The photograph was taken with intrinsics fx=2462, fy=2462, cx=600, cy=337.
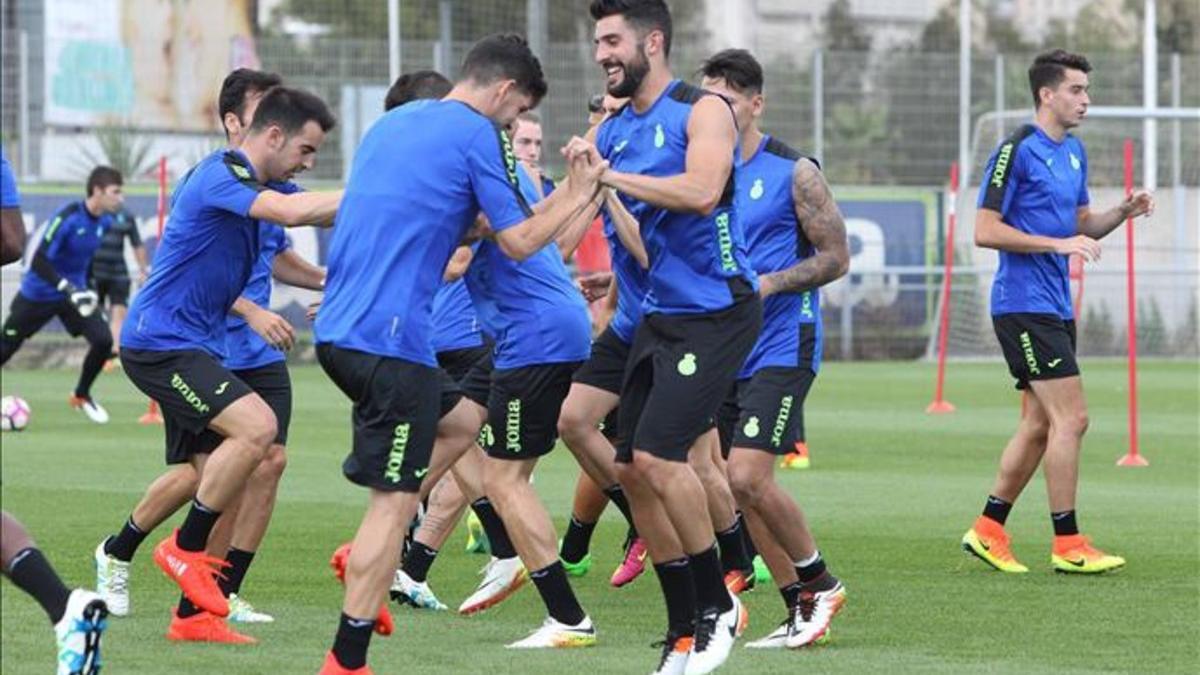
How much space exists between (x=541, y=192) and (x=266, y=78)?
1.39 meters

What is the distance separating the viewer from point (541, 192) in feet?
35.8

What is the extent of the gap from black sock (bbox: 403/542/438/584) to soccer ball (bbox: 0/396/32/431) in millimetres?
10802

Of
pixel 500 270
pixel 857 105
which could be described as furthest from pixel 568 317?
pixel 857 105

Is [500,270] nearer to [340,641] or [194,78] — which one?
[340,641]

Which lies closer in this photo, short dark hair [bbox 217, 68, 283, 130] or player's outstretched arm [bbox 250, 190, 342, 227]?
player's outstretched arm [bbox 250, 190, 342, 227]

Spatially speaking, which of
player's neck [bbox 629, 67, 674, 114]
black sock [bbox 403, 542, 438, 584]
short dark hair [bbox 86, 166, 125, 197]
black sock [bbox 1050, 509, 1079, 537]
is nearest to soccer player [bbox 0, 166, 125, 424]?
short dark hair [bbox 86, 166, 125, 197]

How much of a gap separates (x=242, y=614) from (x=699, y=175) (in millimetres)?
2841

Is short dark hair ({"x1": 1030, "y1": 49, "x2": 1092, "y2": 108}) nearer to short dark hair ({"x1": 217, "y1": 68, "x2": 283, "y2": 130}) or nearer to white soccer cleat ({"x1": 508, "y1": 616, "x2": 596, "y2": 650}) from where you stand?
short dark hair ({"x1": 217, "y1": 68, "x2": 283, "y2": 130})

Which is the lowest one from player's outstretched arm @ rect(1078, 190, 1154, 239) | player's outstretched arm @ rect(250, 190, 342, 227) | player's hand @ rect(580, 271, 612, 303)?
player's hand @ rect(580, 271, 612, 303)

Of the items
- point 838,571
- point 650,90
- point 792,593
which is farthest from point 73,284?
point 650,90

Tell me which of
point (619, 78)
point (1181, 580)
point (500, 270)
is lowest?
point (1181, 580)

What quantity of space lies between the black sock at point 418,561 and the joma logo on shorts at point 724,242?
2502 mm

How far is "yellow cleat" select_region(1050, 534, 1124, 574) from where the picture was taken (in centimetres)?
1163

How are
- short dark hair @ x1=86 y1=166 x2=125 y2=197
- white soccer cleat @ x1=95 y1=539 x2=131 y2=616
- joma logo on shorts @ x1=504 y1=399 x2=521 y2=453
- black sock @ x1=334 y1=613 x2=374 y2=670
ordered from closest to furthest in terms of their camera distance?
black sock @ x1=334 y1=613 x2=374 y2=670 → joma logo on shorts @ x1=504 y1=399 x2=521 y2=453 → white soccer cleat @ x1=95 y1=539 x2=131 y2=616 → short dark hair @ x1=86 y1=166 x2=125 y2=197
